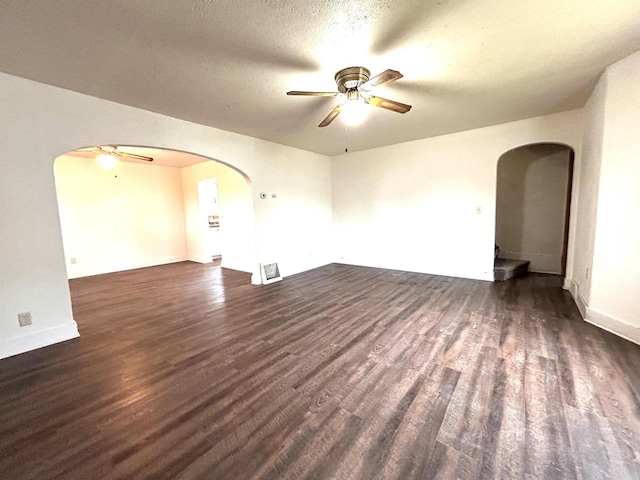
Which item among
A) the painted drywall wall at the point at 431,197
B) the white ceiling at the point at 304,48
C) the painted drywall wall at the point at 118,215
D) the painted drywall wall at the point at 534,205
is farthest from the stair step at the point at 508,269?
the painted drywall wall at the point at 118,215

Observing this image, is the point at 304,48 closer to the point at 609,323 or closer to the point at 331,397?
the point at 331,397

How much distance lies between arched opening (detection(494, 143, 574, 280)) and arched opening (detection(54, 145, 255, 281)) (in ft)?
17.4

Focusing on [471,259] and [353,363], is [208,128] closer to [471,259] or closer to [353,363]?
[353,363]

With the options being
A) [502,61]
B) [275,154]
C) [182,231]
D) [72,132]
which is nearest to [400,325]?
[502,61]

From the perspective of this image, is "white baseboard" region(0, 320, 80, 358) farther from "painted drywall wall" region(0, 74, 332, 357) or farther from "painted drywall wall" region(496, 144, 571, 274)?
"painted drywall wall" region(496, 144, 571, 274)

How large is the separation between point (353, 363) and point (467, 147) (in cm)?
414

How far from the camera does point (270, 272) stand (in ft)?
16.0

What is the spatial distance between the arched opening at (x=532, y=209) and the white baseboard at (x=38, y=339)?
6186mm

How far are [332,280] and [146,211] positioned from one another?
532 cm

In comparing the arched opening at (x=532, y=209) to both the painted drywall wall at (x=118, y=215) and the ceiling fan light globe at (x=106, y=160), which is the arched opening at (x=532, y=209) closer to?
the ceiling fan light globe at (x=106, y=160)

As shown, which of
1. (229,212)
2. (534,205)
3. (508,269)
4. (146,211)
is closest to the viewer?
(508,269)

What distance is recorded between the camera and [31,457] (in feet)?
4.63

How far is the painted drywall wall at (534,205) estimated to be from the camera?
197 inches

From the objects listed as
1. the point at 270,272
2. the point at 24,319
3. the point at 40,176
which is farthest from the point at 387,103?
the point at 24,319
